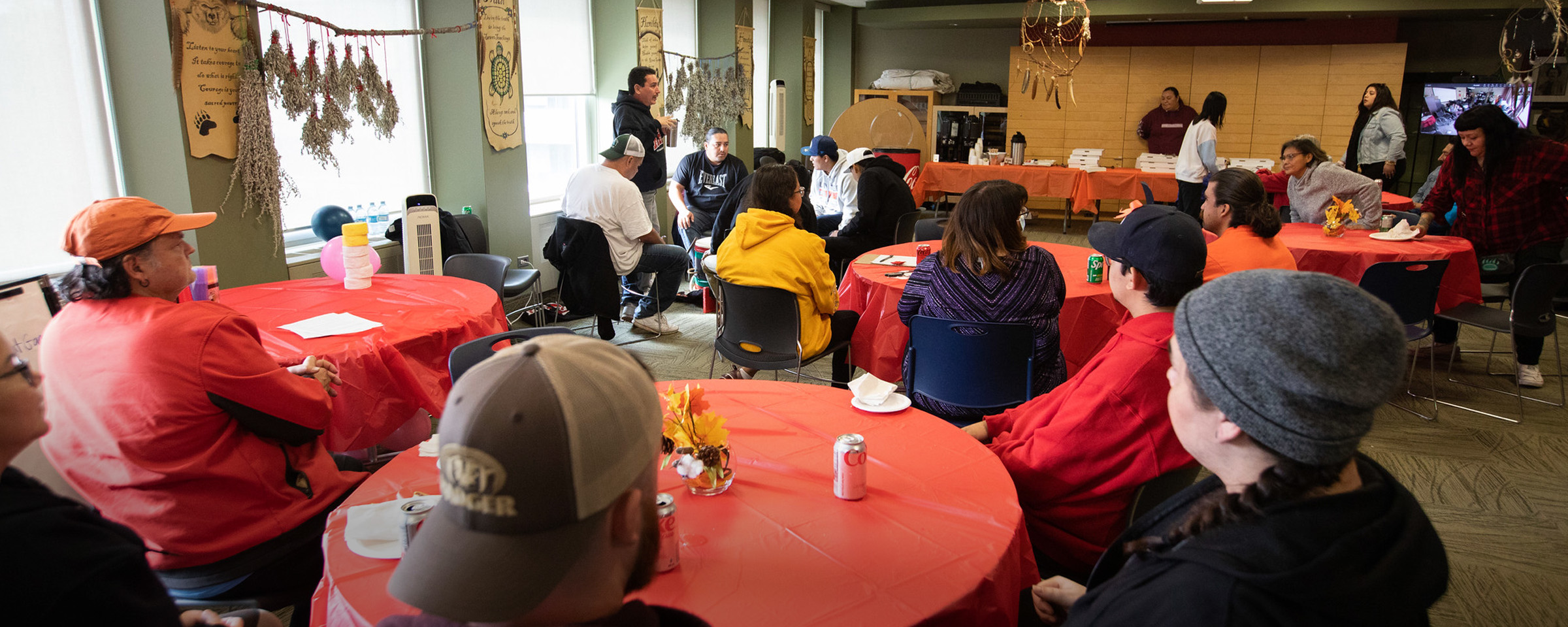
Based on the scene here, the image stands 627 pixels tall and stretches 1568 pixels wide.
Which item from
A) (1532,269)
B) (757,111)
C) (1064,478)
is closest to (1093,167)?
(757,111)

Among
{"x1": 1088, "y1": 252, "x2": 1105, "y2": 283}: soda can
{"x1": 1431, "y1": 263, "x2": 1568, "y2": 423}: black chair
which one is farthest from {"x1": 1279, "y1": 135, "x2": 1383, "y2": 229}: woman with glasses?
{"x1": 1088, "y1": 252, "x2": 1105, "y2": 283}: soda can

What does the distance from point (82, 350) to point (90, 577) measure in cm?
117

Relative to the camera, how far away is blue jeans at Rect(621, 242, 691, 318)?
5.54 metres

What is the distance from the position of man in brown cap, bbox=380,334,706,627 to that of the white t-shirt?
14.5 feet

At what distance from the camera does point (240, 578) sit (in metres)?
1.91

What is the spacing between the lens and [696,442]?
1666 mm

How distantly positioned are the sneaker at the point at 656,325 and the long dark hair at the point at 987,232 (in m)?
3.19

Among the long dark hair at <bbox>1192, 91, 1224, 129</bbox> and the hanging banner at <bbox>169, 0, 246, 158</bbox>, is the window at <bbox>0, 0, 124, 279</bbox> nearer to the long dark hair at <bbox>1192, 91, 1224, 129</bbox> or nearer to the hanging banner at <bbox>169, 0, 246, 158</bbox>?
the hanging banner at <bbox>169, 0, 246, 158</bbox>

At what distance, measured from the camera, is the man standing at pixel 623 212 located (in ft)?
16.7

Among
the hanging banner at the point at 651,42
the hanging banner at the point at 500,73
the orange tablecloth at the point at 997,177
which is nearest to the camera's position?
the hanging banner at the point at 500,73

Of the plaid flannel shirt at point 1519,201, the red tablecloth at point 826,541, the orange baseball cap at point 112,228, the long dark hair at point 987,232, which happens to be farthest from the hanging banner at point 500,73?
the plaid flannel shirt at point 1519,201

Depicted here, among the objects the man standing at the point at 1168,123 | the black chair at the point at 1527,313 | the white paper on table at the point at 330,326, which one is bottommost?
the black chair at the point at 1527,313

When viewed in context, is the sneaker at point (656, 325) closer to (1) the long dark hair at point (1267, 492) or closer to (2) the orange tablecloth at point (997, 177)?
(1) the long dark hair at point (1267, 492)

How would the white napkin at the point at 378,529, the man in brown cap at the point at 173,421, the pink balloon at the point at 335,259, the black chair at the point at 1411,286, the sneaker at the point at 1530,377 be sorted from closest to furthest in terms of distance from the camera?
the white napkin at the point at 378,529 → the man in brown cap at the point at 173,421 → the pink balloon at the point at 335,259 → the black chair at the point at 1411,286 → the sneaker at the point at 1530,377
